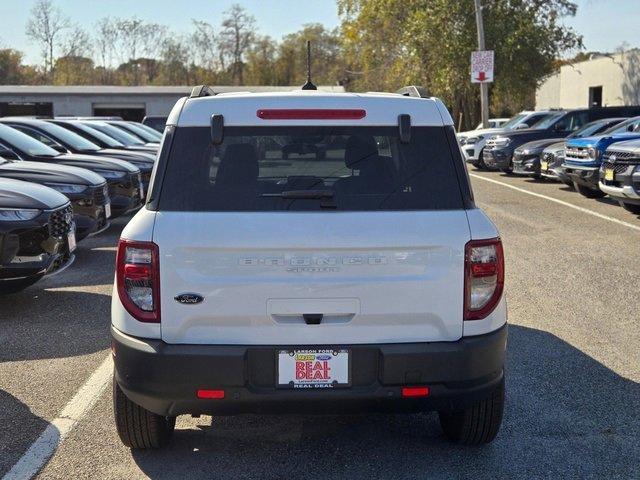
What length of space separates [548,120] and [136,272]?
21693 mm

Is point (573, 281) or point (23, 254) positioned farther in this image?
point (573, 281)

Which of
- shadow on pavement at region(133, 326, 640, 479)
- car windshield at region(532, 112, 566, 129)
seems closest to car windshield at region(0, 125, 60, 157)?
shadow on pavement at region(133, 326, 640, 479)

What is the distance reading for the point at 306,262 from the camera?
3.73 meters

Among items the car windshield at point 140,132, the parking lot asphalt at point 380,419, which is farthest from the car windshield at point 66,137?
the parking lot asphalt at point 380,419

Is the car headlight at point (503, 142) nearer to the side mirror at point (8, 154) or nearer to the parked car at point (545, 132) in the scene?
the parked car at point (545, 132)

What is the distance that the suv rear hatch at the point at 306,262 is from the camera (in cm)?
373

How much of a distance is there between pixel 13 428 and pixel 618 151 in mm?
11218

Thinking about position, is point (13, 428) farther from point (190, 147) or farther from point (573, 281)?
point (573, 281)

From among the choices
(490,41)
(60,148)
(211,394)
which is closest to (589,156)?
(60,148)

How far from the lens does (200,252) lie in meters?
3.72

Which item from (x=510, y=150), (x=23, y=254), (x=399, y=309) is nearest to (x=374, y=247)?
(x=399, y=309)

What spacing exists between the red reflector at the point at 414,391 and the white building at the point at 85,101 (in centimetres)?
4925

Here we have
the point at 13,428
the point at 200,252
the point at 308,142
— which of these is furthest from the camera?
the point at 13,428

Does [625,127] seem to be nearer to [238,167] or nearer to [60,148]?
[60,148]
